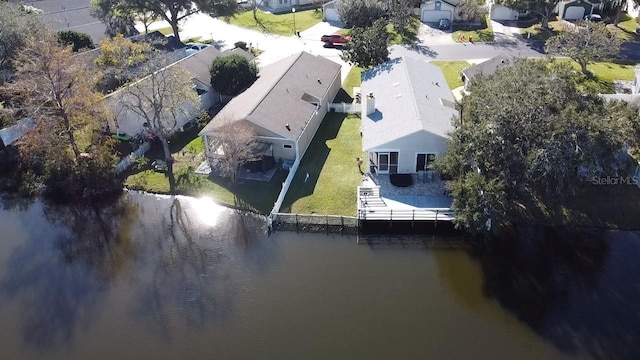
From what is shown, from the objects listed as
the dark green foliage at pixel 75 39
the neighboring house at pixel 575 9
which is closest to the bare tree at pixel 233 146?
the dark green foliage at pixel 75 39

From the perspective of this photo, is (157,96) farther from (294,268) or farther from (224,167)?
(294,268)

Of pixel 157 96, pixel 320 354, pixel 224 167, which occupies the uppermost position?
pixel 157 96

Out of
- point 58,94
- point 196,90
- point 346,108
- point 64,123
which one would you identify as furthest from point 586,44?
point 64,123

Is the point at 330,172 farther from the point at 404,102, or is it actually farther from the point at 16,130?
the point at 16,130

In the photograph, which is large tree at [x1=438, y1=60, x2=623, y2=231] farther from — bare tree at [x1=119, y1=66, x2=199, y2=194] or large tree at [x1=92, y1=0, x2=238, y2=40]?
large tree at [x1=92, y1=0, x2=238, y2=40]

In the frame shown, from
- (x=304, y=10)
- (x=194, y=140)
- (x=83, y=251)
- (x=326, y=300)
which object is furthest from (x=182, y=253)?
(x=304, y=10)

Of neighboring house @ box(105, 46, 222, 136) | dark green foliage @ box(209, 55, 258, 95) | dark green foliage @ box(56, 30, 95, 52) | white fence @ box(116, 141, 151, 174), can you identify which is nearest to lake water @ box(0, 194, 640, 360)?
white fence @ box(116, 141, 151, 174)
